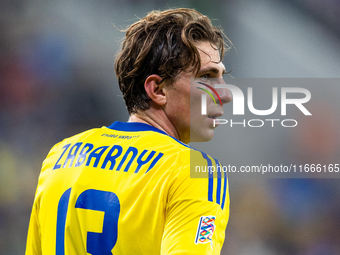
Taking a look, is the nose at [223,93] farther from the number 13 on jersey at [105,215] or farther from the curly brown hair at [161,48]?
the number 13 on jersey at [105,215]

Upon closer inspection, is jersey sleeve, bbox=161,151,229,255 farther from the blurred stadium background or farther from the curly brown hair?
the blurred stadium background

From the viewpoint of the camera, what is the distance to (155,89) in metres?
1.18

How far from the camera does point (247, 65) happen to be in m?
4.26

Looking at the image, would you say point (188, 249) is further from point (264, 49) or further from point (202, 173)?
point (264, 49)

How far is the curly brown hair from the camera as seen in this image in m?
1.16

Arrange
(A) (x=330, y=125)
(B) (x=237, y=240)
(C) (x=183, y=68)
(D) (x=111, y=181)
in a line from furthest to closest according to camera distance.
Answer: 1. (A) (x=330, y=125)
2. (B) (x=237, y=240)
3. (C) (x=183, y=68)
4. (D) (x=111, y=181)

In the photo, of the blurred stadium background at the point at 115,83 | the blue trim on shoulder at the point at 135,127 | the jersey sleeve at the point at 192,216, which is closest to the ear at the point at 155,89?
the blue trim on shoulder at the point at 135,127

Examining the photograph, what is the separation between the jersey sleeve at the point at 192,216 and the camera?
2.73 ft

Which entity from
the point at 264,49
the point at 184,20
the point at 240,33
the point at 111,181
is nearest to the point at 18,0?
the point at 240,33

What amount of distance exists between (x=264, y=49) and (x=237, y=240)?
A: 8.02 ft

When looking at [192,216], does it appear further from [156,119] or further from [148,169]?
[156,119]

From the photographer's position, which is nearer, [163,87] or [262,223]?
[163,87]

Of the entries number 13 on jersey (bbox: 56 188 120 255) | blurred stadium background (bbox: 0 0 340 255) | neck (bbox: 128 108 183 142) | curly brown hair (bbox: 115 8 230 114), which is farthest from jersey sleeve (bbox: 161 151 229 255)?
blurred stadium background (bbox: 0 0 340 255)

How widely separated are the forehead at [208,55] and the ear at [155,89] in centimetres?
16
